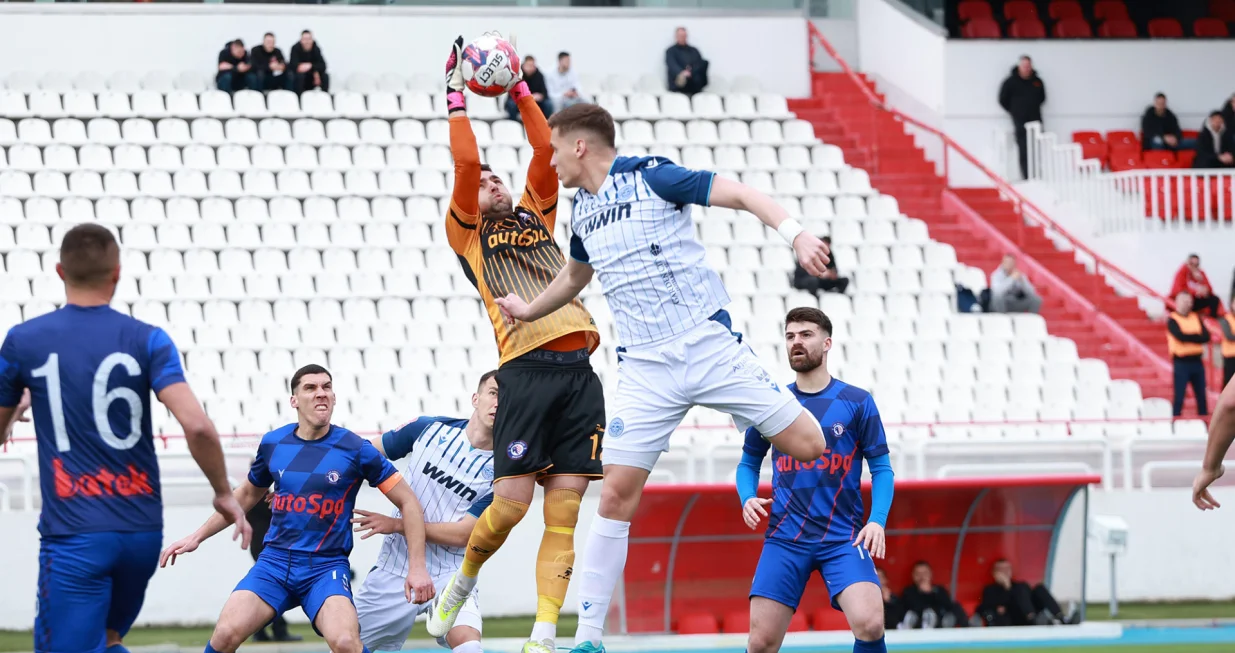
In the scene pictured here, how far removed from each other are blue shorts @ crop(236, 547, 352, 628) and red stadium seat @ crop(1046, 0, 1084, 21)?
20226mm

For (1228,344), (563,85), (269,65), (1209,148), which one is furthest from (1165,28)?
(269,65)

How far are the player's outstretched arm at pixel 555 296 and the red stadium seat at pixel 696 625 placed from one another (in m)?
5.83

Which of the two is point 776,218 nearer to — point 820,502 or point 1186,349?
point 820,502

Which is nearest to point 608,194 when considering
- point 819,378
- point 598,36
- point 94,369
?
point 819,378

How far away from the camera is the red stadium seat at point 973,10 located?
24.6 metres

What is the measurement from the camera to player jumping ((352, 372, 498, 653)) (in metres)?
7.80

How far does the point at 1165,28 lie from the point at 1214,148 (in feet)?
13.2

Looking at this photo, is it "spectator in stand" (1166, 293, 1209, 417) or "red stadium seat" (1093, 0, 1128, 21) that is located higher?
"red stadium seat" (1093, 0, 1128, 21)

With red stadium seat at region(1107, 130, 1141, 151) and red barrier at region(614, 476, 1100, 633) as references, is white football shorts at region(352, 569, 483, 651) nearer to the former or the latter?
red barrier at region(614, 476, 1100, 633)

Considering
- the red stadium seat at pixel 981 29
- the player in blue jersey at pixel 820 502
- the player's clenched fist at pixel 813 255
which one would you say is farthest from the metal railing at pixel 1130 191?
the player's clenched fist at pixel 813 255

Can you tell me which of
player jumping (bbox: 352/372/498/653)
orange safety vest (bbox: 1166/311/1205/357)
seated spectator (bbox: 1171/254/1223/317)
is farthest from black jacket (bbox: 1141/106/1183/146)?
player jumping (bbox: 352/372/498/653)

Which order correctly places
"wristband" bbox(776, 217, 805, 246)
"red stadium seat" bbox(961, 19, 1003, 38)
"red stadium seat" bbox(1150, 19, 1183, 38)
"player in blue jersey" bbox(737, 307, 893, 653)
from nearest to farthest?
"wristband" bbox(776, 217, 805, 246) < "player in blue jersey" bbox(737, 307, 893, 653) < "red stadium seat" bbox(961, 19, 1003, 38) < "red stadium seat" bbox(1150, 19, 1183, 38)

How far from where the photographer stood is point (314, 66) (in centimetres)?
1966

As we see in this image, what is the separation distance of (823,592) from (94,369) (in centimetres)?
770
